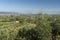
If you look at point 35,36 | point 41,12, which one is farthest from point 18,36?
point 41,12

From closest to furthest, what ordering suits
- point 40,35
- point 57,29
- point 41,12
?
point 40,35 < point 41,12 < point 57,29

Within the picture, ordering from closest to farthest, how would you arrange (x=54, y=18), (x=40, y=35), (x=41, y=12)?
(x=40, y=35) < (x=41, y=12) < (x=54, y=18)

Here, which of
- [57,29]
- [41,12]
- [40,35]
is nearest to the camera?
[40,35]

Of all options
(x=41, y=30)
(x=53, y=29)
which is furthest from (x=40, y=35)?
(x=53, y=29)

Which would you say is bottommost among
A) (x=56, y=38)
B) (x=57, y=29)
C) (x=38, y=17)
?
(x=56, y=38)

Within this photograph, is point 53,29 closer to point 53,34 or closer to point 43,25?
point 53,34

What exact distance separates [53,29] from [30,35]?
549 cm

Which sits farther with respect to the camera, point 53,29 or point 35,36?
point 53,29

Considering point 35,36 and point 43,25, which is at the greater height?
point 43,25

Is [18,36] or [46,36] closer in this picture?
[46,36]

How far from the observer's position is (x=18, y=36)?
94.1 ft

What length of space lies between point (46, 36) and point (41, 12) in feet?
13.7

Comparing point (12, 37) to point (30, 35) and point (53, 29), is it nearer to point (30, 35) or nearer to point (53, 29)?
point (30, 35)

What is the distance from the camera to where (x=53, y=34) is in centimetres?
3027
